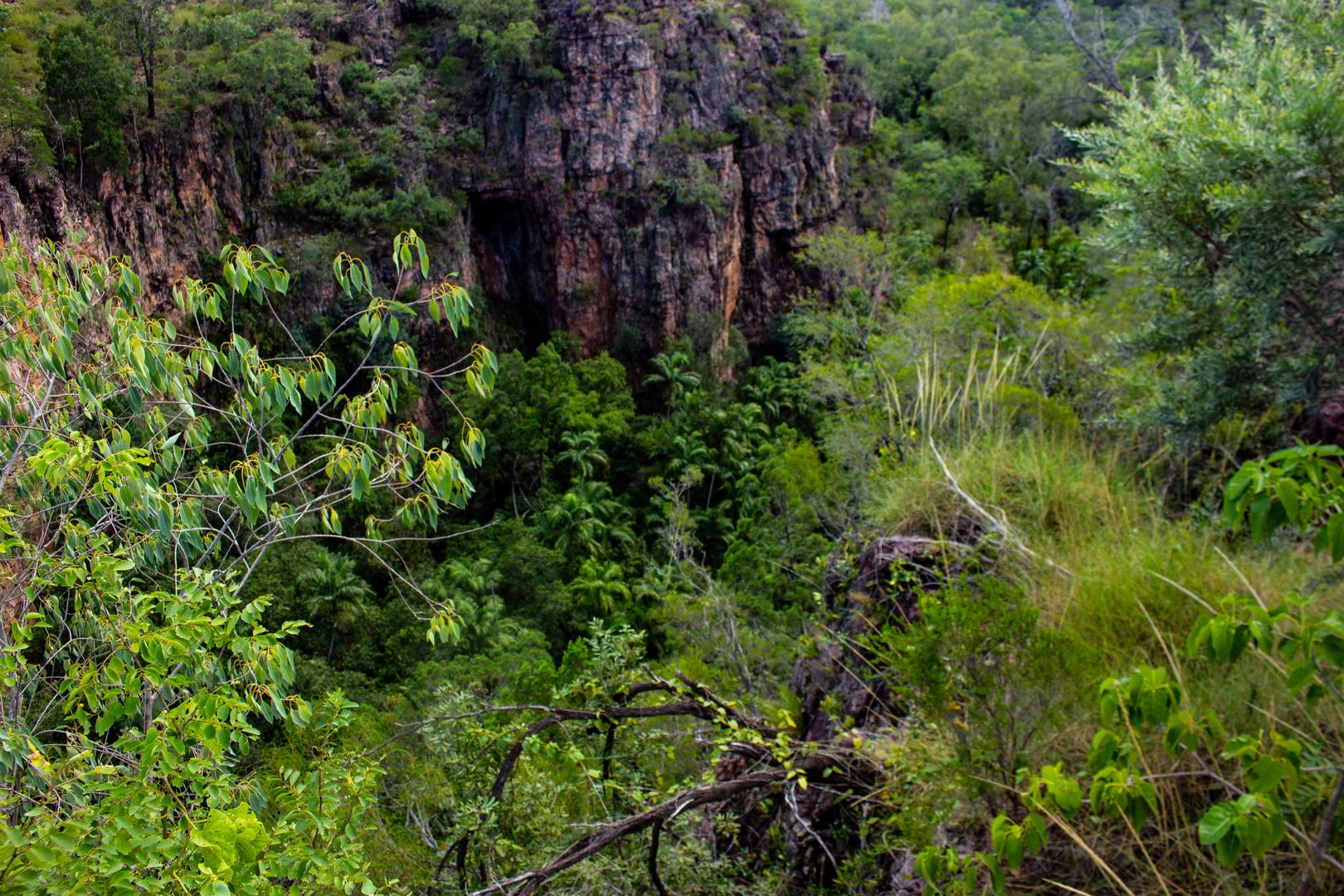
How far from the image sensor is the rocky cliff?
32.3m

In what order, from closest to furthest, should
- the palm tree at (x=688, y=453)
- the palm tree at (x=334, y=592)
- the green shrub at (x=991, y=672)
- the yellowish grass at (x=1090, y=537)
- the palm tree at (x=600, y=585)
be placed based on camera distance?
the green shrub at (x=991, y=672) < the yellowish grass at (x=1090, y=537) < the palm tree at (x=334, y=592) < the palm tree at (x=600, y=585) < the palm tree at (x=688, y=453)

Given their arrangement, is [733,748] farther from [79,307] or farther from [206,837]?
[79,307]

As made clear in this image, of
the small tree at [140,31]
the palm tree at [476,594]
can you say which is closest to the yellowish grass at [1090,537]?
the palm tree at [476,594]

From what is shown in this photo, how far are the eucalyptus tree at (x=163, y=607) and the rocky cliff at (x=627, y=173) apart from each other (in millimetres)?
28047

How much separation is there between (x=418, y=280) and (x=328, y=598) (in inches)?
545

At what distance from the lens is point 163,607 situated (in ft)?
8.22

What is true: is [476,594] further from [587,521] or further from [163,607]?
[163,607]

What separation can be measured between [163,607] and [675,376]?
28.8 m

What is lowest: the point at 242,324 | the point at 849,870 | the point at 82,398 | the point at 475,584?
the point at 475,584

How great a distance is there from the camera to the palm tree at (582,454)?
2705 centimetres

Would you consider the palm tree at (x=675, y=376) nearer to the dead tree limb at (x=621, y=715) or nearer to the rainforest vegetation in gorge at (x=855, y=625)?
the rainforest vegetation in gorge at (x=855, y=625)

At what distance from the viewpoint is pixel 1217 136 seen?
423 centimetres

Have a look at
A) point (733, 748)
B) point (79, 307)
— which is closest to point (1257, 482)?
point (733, 748)

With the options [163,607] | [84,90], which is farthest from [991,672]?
[84,90]
